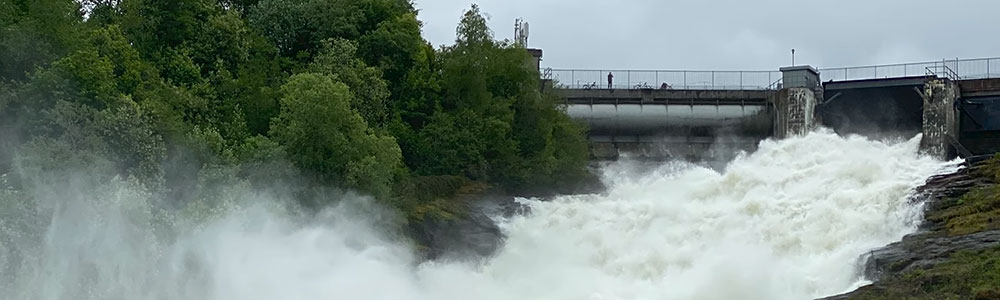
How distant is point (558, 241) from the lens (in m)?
59.3

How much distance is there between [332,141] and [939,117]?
99.8 feet

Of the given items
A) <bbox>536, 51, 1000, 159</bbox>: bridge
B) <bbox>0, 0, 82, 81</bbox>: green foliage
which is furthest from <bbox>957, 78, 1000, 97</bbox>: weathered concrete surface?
<bbox>0, 0, 82, 81</bbox>: green foliage

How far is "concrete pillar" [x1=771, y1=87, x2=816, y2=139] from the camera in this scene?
232 ft

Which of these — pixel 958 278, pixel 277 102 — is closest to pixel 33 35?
pixel 277 102

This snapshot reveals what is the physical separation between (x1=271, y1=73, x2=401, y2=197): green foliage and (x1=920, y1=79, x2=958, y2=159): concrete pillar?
26944 millimetres

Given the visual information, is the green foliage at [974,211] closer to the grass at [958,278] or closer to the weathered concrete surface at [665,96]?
the grass at [958,278]

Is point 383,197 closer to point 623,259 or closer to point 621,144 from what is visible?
point 623,259

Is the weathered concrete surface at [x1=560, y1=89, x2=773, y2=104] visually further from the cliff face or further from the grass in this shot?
the grass

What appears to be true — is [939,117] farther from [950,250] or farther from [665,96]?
[950,250]

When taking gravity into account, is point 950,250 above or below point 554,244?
above

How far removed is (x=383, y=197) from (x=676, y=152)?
24637 millimetres

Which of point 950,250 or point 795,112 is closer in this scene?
point 950,250

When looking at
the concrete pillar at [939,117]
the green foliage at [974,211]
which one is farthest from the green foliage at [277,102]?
the green foliage at [974,211]

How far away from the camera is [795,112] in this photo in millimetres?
71125
